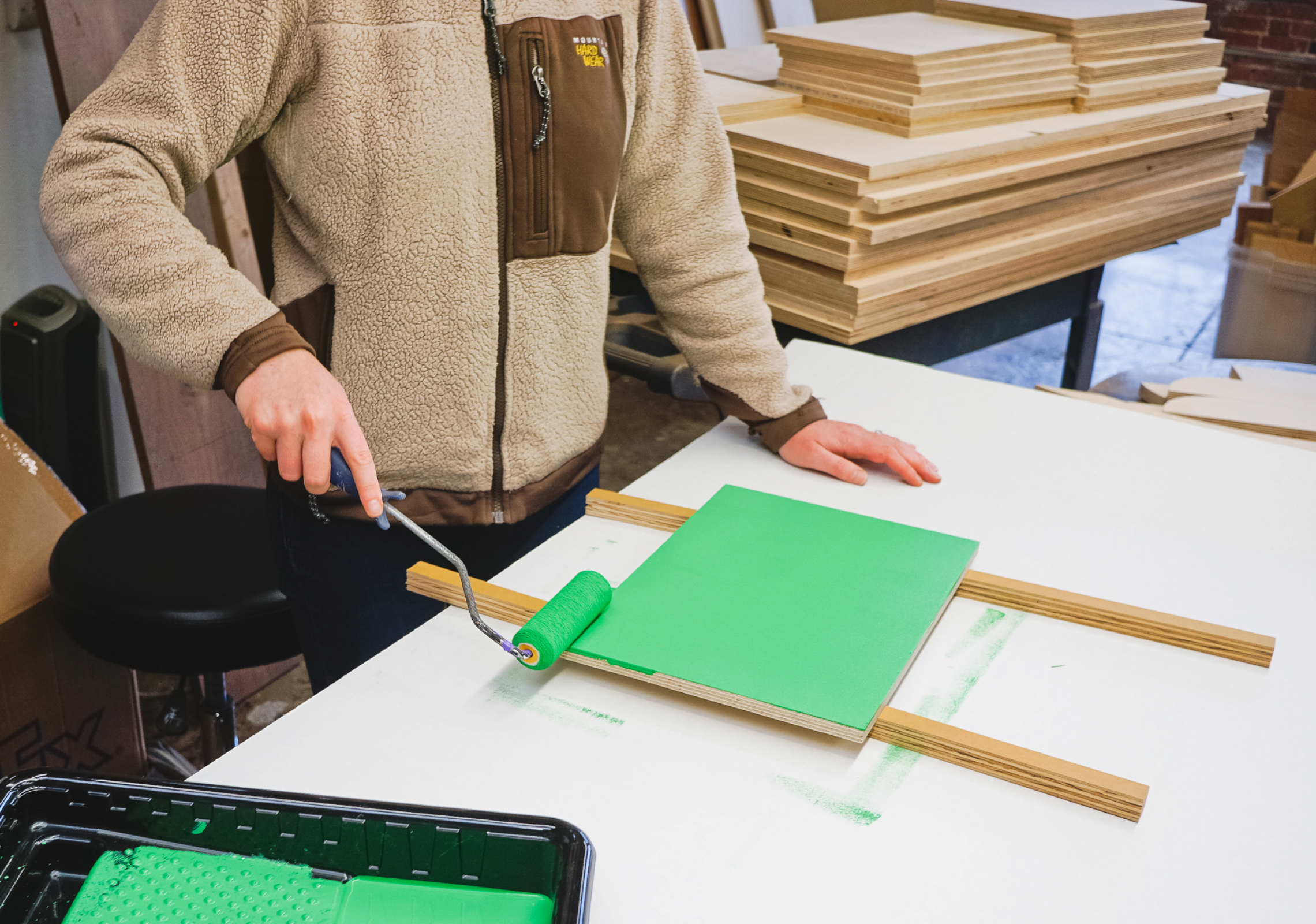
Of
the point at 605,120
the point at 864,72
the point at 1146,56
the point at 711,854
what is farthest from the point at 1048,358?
the point at 711,854

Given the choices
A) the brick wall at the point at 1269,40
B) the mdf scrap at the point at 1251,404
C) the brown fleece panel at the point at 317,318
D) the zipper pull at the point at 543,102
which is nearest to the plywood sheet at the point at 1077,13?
the mdf scrap at the point at 1251,404

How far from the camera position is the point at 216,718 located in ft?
6.02

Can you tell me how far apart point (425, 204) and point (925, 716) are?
0.69m

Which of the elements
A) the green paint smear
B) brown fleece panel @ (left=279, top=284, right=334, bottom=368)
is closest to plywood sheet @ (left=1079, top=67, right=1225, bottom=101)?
the green paint smear

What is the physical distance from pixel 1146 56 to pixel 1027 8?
32cm

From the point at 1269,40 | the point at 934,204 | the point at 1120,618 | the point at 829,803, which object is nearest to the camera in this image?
the point at 829,803

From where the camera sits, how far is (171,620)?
153 centimetres

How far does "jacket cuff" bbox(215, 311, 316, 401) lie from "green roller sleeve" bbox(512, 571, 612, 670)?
314mm

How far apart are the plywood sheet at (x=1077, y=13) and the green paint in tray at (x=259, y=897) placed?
2258 millimetres

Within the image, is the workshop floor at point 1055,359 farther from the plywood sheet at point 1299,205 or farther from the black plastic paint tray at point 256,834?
the black plastic paint tray at point 256,834

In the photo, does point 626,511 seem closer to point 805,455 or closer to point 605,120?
point 805,455

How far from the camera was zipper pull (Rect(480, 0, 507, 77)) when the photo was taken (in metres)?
1.07

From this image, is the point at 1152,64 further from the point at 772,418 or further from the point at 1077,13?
the point at 772,418

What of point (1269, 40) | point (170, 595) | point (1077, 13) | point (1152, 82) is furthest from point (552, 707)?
point (1269, 40)
